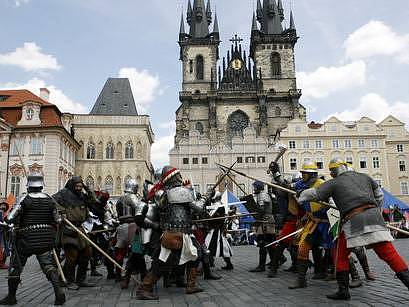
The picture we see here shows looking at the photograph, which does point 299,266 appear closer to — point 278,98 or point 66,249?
point 66,249

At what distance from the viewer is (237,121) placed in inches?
2259

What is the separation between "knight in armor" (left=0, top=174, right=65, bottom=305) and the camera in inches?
208

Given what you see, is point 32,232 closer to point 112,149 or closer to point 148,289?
point 148,289

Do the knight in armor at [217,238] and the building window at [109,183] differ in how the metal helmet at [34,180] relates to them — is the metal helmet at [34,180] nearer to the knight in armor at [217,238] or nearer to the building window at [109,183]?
the knight in armor at [217,238]

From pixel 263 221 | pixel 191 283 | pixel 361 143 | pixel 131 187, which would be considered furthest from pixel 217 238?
pixel 361 143

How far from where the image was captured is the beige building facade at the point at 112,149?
40.0 m

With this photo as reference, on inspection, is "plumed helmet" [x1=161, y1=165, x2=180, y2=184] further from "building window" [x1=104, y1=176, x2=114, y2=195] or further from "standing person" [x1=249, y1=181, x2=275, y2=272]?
"building window" [x1=104, y1=176, x2=114, y2=195]

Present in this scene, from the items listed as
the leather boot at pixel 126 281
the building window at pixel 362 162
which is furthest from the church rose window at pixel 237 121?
the leather boot at pixel 126 281

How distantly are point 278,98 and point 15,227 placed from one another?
180 feet

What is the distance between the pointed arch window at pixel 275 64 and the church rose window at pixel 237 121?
27.9 feet

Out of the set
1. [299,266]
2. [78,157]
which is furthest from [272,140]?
[299,266]

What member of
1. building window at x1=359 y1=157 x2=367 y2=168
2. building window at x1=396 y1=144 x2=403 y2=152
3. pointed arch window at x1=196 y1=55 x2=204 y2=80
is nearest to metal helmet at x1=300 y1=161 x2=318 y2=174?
building window at x1=359 y1=157 x2=367 y2=168

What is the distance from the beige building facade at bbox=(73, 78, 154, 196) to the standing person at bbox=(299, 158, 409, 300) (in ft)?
116

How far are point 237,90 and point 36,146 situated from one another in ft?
110
